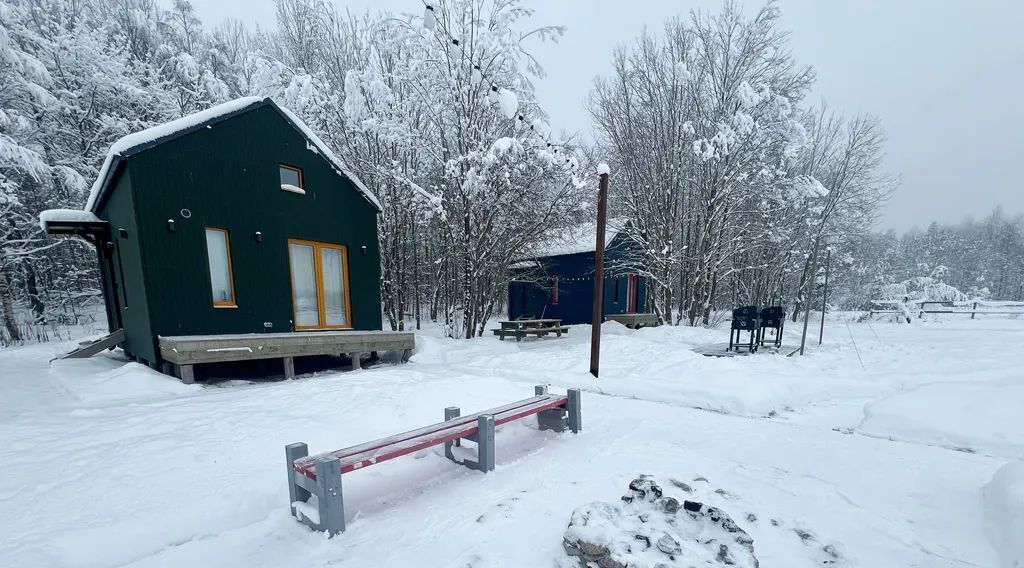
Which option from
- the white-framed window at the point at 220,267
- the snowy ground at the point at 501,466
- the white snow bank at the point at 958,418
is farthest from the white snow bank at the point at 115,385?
the white snow bank at the point at 958,418

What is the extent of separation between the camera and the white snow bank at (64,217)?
23.6ft

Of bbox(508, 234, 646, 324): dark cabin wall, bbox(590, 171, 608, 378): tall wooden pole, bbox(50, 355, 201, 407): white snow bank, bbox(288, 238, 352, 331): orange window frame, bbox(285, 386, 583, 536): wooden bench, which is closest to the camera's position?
bbox(285, 386, 583, 536): wooden bench

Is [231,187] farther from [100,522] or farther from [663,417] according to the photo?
[663,417]

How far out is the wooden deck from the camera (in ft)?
20.3

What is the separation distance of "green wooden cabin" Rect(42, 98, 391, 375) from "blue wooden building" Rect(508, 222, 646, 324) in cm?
815

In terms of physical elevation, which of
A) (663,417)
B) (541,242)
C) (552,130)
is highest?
(552,130)

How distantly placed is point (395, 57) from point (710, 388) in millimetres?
13506

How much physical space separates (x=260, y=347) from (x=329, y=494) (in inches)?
211

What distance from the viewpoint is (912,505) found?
10.3 feet

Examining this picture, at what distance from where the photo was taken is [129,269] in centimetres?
728

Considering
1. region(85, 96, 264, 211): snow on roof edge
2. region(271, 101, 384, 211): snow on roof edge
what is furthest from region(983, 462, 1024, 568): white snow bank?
region(85, 96, 264, 211): snow on roof edge

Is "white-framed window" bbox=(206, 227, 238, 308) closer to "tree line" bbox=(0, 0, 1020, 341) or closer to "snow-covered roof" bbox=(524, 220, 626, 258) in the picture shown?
"tree line" bbox=(0, 0, 1020, 341)

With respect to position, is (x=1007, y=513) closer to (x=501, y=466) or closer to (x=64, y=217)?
(x=501, y=466)

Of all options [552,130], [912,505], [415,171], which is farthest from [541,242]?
[912,505]
